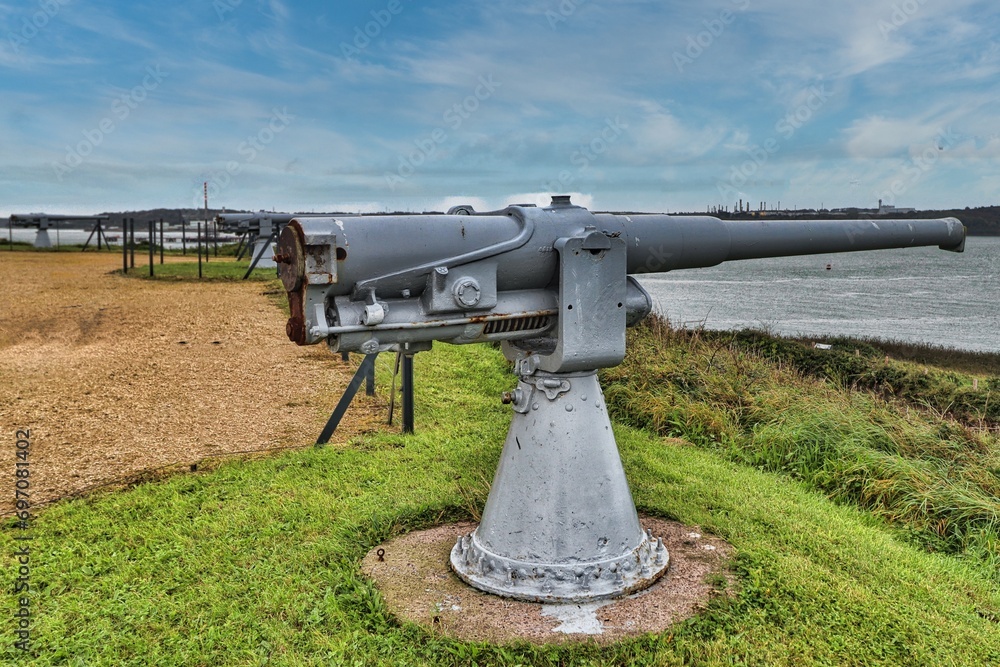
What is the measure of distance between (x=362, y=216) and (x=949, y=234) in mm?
3493

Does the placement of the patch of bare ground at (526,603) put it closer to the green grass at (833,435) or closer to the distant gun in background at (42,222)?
the green grass at (833,435)

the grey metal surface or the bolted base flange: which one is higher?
the grey metal surface

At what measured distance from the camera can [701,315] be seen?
26062 millimetres

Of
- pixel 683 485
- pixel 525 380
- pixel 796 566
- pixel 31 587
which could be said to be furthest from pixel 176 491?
pixel 796 566

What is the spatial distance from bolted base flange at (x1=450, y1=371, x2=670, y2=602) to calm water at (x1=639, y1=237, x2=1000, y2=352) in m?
11.3

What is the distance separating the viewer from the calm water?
23.7 metres

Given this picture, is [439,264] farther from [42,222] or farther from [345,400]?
[42,222]

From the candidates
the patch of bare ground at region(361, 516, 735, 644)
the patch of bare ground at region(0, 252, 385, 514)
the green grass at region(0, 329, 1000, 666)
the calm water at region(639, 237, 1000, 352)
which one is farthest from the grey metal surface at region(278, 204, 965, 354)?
the calm water at region(639, 237, 1000, 352)

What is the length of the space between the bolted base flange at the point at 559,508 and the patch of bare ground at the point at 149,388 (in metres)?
3.47

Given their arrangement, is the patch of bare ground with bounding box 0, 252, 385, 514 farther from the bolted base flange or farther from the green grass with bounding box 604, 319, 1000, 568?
the bolted base flange

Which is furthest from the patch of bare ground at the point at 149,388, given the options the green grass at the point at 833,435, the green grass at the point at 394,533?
the green grass at the point at 833,435

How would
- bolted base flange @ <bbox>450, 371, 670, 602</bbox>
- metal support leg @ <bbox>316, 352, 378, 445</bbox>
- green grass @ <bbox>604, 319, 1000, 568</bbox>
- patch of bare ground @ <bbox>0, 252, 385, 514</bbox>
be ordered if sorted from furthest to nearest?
patch of bare ground @ <bbox>0, 252, 385, 514</bbox>
metal support leg @ <bbox>316, 352, 378, 445</bbox>
green grass @ <bbox>604, 319, 1000, 568</bbox>
bolted base flange @ <bbox>450, 371, 670, 602</bbox>

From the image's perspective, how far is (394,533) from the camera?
4.79 m

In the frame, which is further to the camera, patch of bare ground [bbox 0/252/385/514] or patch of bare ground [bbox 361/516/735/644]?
patch of bare ground [bbox 0/252/385/514]
